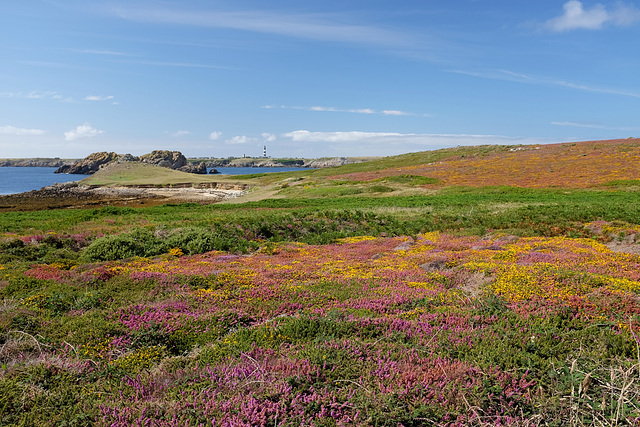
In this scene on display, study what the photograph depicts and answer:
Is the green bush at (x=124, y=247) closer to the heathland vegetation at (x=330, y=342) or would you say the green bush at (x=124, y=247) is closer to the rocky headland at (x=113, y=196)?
the heathland vegetation at (x=330, y=342)

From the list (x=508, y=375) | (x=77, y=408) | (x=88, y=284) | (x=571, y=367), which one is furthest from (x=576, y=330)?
(x=88, y=284)

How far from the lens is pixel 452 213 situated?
3131cm

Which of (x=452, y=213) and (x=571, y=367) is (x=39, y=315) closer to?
(x=571, y=367)

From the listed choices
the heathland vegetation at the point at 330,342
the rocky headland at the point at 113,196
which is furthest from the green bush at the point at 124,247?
the rocky headland at the point at 113,196

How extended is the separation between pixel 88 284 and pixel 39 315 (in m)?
2.54

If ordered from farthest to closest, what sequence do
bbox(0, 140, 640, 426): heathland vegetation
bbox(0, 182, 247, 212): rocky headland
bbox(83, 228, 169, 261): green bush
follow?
bbox(0, 182, 247, 212): rocky headland < bbox(83, 228, 169, 261): green bush < bbox(0, 140, 640, 426): heathland vegetation

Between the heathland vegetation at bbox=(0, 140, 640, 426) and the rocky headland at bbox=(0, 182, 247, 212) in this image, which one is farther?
the rocky headland at bbox=(0, 182, 247, 212)

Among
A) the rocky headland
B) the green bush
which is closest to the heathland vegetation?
the green bush

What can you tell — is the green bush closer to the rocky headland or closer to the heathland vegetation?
the heathland vegetation

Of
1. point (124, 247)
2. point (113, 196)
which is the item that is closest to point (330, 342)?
point (124, 247)

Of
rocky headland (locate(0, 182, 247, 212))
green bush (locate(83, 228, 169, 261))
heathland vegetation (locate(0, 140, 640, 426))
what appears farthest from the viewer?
rocky headland (locate(0, 182, 247, 212))

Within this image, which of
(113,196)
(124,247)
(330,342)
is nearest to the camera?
(330,342)

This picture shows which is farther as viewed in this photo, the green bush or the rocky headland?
the rocky headland

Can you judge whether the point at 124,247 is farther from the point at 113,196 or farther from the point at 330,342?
the point at 113,196
